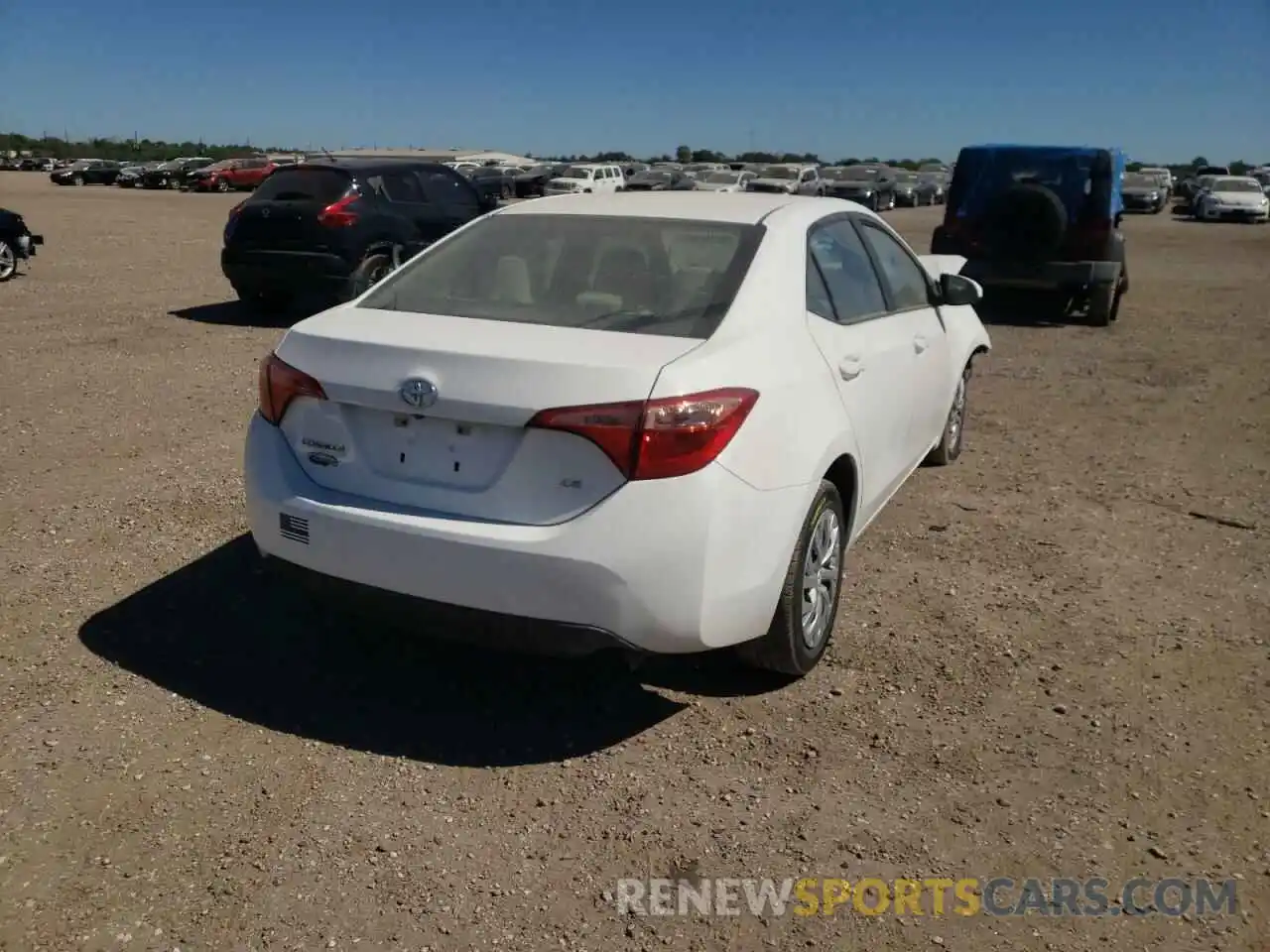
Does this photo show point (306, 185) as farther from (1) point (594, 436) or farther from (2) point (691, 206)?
(1) point (594, 436)

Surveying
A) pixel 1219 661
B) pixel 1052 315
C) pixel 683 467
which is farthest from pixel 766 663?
pixel 1052 315

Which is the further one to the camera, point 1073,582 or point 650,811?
point 1073,582

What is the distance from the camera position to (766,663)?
3.65 m

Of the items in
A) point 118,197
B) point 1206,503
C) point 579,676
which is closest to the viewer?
point 579,676

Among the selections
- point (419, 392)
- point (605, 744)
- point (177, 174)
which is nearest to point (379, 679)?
point (605, 744)

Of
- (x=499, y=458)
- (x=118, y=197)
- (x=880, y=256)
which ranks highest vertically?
(x=880, y=256)

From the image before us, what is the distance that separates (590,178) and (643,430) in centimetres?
3738

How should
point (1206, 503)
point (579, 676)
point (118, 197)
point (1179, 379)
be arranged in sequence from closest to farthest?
point (579, 676), point (1206, 503), point (1179, 379), point (118, 197)

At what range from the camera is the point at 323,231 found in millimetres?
10680

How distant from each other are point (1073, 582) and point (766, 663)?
190cm

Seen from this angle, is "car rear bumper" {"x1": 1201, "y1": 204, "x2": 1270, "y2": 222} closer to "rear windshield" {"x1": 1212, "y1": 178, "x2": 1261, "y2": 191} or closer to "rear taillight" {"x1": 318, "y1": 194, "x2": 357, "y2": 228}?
"rear windshield" {"x1": 1212, "y1": 178, "x2": 1261, "y2": 191}

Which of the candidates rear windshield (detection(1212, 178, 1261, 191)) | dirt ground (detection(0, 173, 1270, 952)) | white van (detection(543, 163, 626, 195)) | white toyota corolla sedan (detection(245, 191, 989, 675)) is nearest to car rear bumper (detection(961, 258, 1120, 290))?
dirt ground (detection(0, 173, 1270, 952))

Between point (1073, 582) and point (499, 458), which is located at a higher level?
point (499, 458)

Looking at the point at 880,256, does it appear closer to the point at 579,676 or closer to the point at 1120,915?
the point at 579,676
